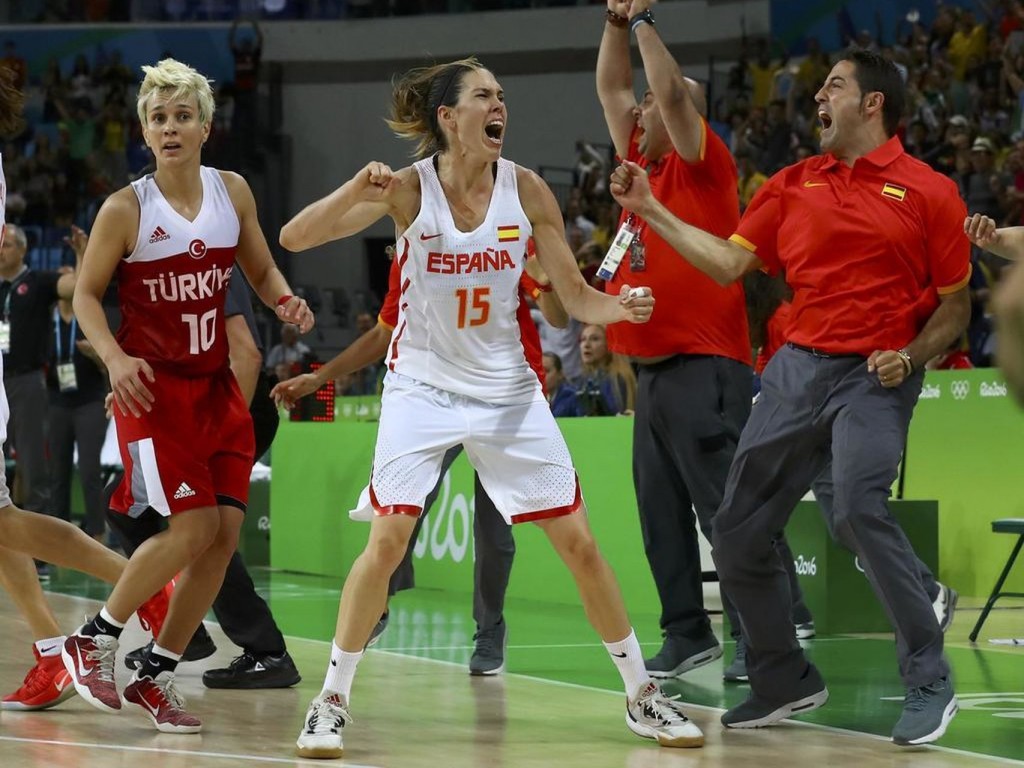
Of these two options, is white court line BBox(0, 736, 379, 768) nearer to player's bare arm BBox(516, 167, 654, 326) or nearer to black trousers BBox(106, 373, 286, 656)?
black trousers BBox(106, 373, 286, 656)

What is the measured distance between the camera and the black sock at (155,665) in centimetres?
502

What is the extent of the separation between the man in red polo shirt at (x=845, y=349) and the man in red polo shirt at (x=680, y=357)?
0.84 metres

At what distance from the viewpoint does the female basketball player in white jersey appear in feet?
15.4

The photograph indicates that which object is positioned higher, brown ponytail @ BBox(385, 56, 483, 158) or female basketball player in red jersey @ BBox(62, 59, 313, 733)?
brown ponytail @ BBox(385, 56, 483, 158)

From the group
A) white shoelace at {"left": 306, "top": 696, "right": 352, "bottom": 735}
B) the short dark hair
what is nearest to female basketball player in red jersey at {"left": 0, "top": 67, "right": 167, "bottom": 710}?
white shoelace at {"left": 306, "top": 696, "right": 352, "bottom": 735}

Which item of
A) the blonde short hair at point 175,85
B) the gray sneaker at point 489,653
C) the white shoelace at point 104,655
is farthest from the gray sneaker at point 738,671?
the blonde short hair at point 175,85

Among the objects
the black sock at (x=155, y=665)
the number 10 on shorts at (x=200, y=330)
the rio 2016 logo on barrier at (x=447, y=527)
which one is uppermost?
the number 10 on shorts at (x=200, y=330)

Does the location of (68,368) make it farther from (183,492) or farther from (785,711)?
(785,711)

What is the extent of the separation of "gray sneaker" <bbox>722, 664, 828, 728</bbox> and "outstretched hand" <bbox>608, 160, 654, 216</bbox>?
1.60 meters

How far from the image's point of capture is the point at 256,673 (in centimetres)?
596

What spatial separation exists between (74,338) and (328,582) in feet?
8.75

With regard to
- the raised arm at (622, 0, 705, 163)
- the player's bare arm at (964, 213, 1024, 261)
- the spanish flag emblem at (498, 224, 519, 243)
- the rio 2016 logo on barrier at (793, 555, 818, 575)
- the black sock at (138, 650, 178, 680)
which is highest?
the raised arm at (622, 0, 705, 163)

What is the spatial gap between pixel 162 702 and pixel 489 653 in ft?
5.72

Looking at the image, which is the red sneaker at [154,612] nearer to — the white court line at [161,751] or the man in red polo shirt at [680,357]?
the white court line at [161,751]
